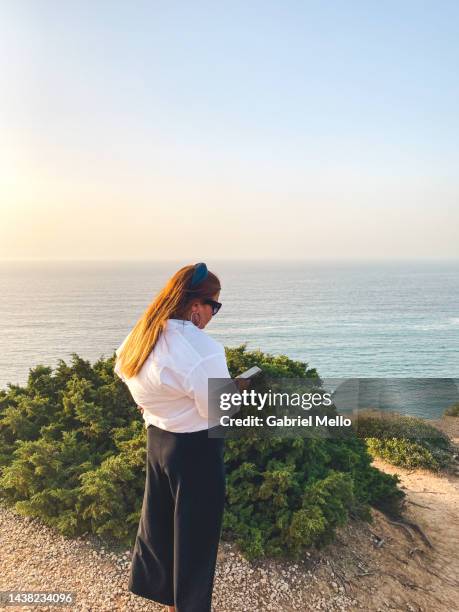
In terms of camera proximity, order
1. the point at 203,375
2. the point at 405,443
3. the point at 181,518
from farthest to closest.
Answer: the point at 405,443
the point at 181,518
the point at 203,375

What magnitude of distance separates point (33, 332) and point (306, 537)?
A: 5915 centimetres

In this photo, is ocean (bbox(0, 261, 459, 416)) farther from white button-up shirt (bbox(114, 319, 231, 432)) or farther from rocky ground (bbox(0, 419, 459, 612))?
white button-up shirt (bbox(114, 319, 231, 432))

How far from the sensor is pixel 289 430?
538 cm

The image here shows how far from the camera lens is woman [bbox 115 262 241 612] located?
270cm

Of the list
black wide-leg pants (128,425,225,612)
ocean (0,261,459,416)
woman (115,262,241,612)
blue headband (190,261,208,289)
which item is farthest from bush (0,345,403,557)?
ocean (0,261,459,416)

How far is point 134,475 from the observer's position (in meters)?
5.04

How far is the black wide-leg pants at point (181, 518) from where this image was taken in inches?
115

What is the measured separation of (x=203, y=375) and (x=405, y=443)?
31.3 feet

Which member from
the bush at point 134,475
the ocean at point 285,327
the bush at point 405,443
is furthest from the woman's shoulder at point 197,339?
the ocean at point 285,327

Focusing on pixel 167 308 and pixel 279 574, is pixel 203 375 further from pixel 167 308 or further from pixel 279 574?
pixel 279 574

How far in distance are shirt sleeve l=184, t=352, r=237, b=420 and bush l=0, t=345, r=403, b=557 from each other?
103 inches

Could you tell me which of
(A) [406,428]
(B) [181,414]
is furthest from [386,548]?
(A) [406,428]

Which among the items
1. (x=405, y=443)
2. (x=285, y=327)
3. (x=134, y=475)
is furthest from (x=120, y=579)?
(x=285, y=327)

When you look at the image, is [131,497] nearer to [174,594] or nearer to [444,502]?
[174,594]
